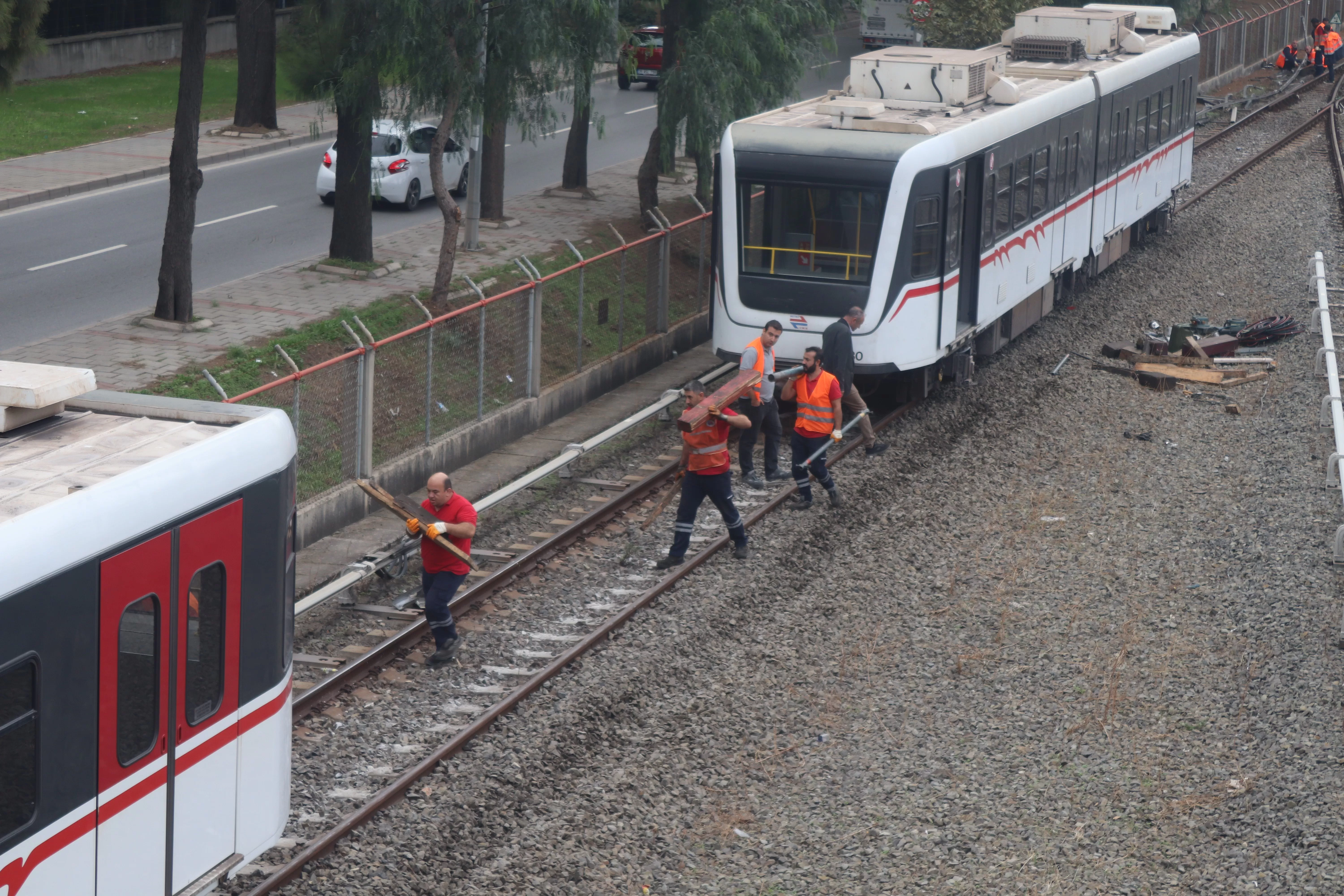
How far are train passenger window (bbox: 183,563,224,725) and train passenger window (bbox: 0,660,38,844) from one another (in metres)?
0.90

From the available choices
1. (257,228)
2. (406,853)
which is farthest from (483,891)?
(257,228)

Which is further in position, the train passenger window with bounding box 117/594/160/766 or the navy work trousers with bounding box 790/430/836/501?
the navy work trousers with bounding box 790/430/836/501

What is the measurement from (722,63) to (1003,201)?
213 inches

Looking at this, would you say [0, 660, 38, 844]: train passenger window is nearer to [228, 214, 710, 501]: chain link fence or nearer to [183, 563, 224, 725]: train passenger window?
[183, 563, 224, 725]: train passenger window

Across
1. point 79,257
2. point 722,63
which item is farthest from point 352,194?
point 722,63

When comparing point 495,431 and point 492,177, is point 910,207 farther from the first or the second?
point 492,177

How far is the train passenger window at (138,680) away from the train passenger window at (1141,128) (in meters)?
20.6

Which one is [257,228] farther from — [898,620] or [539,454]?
[898,620]

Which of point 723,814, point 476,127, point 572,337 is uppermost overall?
point 476,127

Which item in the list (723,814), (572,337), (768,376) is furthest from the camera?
(572,337)

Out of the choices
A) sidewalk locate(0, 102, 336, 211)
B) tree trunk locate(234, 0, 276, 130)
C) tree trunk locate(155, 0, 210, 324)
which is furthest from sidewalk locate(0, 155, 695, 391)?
tree trunk locate(234, 0, 276, 130)

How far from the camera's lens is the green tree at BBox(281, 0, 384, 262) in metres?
18.1

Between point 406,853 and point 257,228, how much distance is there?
1722 cm

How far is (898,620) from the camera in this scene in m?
12.5
